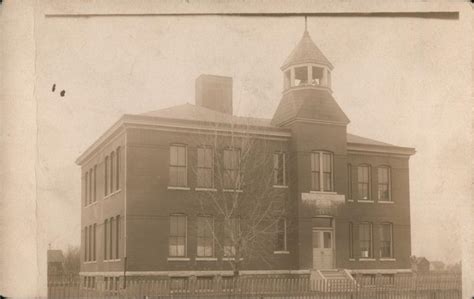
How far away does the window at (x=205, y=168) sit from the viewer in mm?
27453

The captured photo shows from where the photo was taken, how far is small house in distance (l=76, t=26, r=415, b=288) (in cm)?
2627

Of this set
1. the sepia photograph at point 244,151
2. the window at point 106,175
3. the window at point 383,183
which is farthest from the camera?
the window at point 383,183

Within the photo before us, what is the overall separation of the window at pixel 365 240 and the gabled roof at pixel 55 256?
44.3ft

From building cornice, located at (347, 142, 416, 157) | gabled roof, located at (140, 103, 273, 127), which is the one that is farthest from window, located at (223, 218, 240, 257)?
building cornice, located at (347, 142, 416, 157)

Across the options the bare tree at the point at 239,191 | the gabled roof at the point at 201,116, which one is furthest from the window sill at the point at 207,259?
the gabled roof at the point at 201,116

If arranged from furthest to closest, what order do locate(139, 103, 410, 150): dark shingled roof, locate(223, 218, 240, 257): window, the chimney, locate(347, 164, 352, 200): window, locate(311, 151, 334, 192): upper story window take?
locate(347, 164, 352, 200): window < locate(311, 151, 334, 192): upper story window < the chimney < locate(139, 103, 410, 150): dark shingled roof < locate(223, 218, 240, 257): window

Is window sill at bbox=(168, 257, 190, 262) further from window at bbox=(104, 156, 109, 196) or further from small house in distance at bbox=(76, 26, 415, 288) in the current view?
window at bbox=(104, 156, 109, 196)

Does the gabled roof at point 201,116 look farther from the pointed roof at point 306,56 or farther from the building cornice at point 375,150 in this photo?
the building cornice at point 375,150

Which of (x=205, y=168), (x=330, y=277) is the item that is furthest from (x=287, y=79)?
(x=330, y=277)

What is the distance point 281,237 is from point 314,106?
232 inches

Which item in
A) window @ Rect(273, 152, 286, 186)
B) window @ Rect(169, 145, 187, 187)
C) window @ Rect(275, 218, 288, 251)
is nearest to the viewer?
window @ Rect(169, 145, 187, 187)

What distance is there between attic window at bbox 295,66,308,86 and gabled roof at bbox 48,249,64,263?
40.2 feet

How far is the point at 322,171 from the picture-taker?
29188mm

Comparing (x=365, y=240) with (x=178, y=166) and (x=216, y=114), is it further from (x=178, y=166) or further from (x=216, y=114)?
(x=178, y=166)
